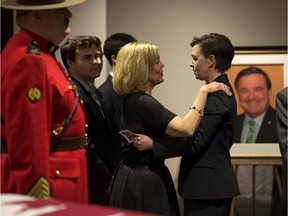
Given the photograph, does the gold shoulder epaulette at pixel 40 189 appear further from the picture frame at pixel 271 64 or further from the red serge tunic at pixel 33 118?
the picture frame at pixel 271 64

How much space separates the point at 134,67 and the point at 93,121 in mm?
551

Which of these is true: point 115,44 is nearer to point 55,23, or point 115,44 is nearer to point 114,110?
point 114,110

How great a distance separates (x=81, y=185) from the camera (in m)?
2.29

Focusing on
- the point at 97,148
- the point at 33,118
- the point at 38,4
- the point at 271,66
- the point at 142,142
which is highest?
the point at 38,4

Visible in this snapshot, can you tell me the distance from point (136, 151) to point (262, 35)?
254 cm

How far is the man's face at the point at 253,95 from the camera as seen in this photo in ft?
15.8

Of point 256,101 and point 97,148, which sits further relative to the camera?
point 256,101

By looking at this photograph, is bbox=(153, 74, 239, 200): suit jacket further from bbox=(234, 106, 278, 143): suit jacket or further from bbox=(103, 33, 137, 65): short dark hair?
bbox=(234, 106, 278, 143): suit jacket

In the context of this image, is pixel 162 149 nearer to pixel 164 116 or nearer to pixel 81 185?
pixel 164 116

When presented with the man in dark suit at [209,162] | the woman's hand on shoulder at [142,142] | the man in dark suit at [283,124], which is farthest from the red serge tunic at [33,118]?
the man in dark suit at [283,124]

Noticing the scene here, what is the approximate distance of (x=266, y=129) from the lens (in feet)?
15.8

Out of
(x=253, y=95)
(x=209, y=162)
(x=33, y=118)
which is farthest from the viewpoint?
(x=253, y=95)

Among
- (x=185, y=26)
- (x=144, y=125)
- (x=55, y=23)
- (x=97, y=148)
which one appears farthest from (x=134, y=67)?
(x=185, y=26)

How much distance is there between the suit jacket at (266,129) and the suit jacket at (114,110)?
5.74 feet
